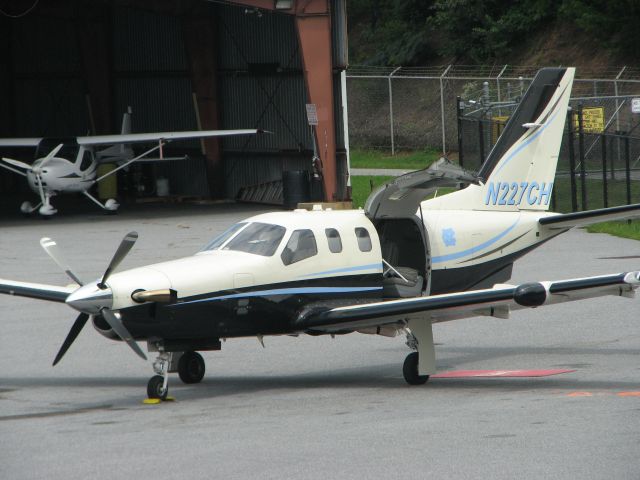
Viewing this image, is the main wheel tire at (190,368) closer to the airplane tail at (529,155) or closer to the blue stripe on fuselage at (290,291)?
the blue stripe on fuselage at (290,291)

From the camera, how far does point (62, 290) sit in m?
13.1

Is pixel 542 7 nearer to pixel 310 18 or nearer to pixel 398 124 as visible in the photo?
pixel 398 124

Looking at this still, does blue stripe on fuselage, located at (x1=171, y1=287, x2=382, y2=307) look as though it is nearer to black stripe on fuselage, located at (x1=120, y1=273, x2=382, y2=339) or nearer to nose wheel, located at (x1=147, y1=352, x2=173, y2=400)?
black stripe on fuselage, located at (x1=120, y1=273, x2=382, y2=339)

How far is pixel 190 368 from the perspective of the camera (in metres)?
13.2

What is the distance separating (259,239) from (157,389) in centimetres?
209

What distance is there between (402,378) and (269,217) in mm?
2466

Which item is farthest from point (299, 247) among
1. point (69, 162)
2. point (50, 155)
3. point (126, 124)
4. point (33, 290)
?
point (126, 124)

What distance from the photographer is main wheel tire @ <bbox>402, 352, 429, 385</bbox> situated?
1280 cm

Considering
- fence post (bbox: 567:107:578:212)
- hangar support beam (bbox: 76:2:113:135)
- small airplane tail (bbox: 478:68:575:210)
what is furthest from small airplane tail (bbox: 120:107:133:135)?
small airplane tail (bbox: 478:68:575:210)

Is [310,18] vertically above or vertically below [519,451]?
above

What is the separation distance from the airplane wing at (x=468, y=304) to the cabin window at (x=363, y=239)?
88 centimetres

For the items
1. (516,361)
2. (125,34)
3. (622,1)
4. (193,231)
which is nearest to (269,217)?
(516,361)

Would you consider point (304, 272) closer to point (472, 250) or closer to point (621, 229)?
point (472, 250)

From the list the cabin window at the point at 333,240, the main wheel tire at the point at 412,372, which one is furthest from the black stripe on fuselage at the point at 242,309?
the main wheel tire at the point at 412,372
